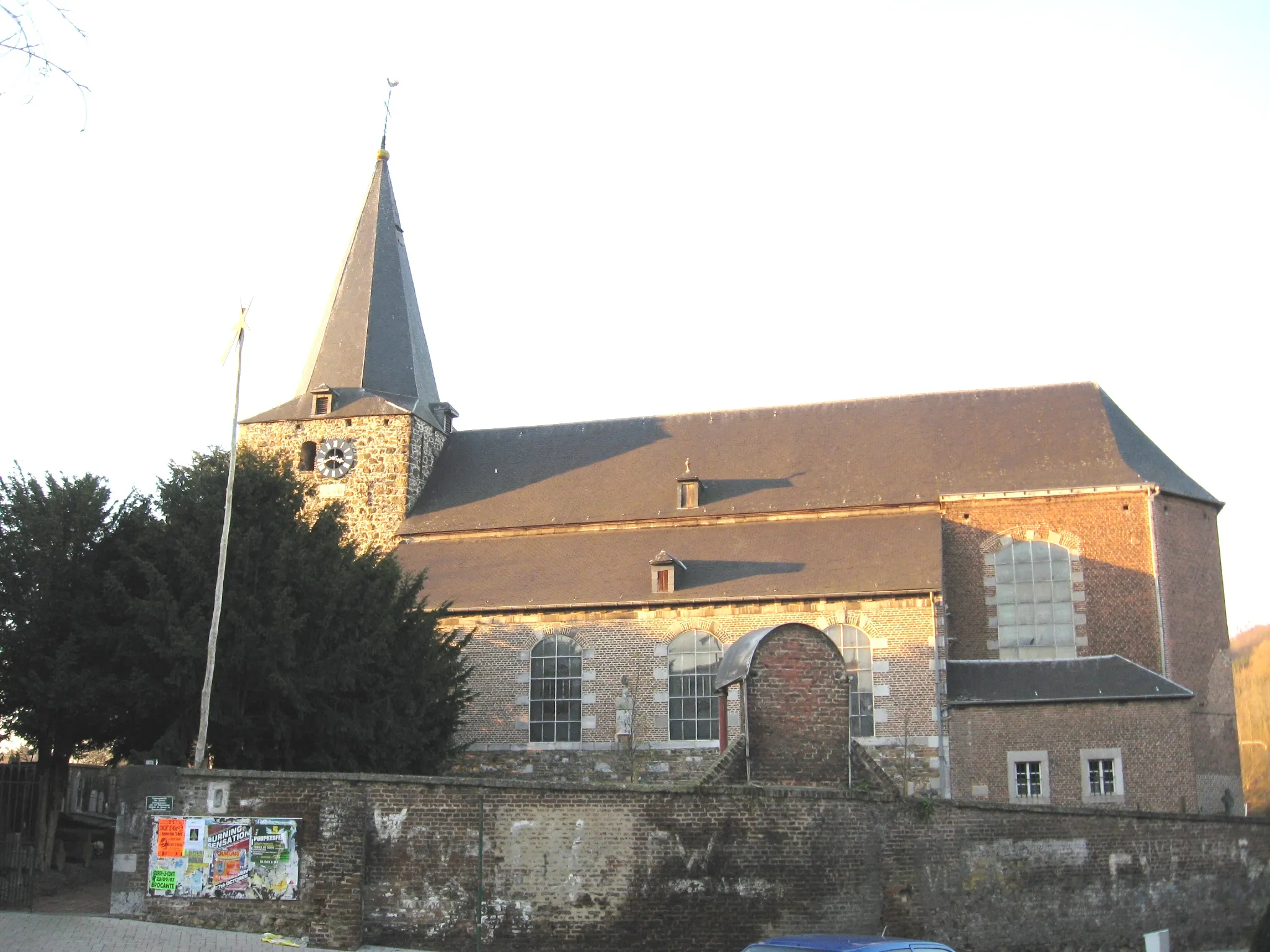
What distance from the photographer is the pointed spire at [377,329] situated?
3222cm

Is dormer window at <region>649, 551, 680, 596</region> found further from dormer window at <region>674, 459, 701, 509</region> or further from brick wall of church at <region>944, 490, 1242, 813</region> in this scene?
brick wall of church at <region>944, 490, 1242, 813</region>

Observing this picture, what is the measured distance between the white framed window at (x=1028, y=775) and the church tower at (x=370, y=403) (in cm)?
1435

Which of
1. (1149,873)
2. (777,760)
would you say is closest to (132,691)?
(777,760)

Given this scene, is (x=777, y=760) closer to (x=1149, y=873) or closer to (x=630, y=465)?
(x=1149, y=873)

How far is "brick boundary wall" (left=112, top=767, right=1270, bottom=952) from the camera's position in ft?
44.0

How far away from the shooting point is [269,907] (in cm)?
1344

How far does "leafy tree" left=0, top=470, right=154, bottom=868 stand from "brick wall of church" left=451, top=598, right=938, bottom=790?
764 centimetres

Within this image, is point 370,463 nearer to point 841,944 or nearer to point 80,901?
point 80,901

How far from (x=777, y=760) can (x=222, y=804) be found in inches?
253

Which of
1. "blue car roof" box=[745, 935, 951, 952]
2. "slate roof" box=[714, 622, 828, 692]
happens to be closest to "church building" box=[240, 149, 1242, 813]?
"slate roof" box=[714, 622, 828, 692]

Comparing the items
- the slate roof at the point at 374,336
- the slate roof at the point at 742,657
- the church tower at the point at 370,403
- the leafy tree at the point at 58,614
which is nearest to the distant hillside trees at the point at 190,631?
the leafy tree at the point at 58,614

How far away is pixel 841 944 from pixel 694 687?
51.0 ft

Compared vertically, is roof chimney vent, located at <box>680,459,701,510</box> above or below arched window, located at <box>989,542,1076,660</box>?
above

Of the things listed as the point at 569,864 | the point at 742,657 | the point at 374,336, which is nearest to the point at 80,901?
the point at 569,864
